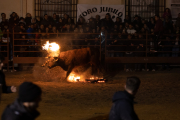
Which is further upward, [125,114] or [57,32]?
[57,32]

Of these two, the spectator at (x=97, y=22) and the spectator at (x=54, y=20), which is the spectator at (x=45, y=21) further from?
the spectator at (x=97, y=22)

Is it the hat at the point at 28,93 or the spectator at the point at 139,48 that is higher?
the spectator at the point at 139,48

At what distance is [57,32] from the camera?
14852 millimetres

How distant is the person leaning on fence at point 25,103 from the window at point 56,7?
1489 cm

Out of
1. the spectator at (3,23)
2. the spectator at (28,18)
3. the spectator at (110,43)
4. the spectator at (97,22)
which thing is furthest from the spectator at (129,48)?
the spectator at (3,23)

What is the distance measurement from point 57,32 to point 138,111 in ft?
30.6

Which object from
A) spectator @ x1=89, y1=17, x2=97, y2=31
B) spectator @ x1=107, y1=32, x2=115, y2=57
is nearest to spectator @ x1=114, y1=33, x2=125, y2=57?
spectator @ x1=107, y1=32, x2=115, y2=57

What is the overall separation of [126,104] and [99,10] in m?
14.0

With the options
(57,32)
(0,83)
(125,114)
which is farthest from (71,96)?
(57,32)

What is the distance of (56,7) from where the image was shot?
17.1 m

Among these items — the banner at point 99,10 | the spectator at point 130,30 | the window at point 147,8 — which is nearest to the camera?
the spectator at point 130,30

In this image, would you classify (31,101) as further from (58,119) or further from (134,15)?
(134,15)

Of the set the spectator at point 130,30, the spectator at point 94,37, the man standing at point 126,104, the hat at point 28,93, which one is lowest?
the man standing at point 126,104

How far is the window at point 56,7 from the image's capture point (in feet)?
55.7
